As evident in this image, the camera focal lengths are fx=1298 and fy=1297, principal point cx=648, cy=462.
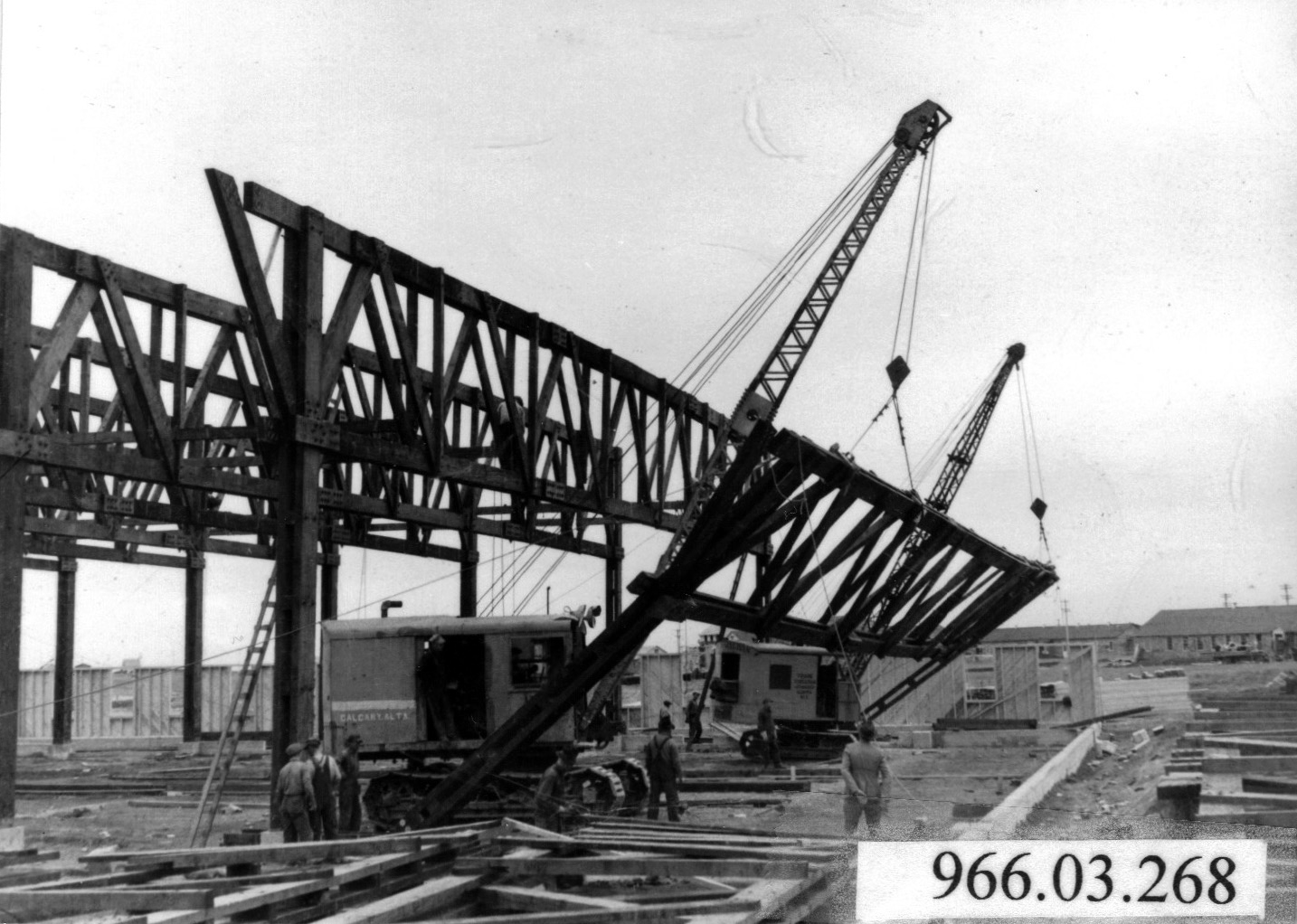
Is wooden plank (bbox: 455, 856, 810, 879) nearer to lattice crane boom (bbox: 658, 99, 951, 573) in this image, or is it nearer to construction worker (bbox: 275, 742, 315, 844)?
construction worker (bbox: 275, 742, 315, 844)

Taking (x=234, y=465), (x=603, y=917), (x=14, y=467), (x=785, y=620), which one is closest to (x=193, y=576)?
(x=234, y=465)

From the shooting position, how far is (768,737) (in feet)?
87.6

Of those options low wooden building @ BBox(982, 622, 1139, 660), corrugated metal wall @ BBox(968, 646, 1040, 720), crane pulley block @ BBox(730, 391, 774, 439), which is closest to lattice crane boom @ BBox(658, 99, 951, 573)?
crane pulley block @ BBox(730, 391, 774, 439)

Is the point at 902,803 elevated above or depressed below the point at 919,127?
below

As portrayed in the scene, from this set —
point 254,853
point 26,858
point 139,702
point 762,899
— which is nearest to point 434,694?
point 26,858

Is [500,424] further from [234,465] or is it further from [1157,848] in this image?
[1157,848]

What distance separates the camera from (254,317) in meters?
15.2

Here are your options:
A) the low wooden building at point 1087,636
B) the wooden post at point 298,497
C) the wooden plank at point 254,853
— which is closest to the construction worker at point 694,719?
the wooden post at point 298,497

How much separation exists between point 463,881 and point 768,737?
18013 mm

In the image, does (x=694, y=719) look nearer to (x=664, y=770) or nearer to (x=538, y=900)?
(x=664, y=770)

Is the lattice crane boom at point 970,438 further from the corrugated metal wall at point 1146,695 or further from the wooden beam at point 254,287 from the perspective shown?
the wooden beam at point 254,287

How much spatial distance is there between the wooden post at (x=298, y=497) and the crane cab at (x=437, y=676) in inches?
80.8

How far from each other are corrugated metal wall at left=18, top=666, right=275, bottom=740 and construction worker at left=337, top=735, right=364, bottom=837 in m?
31.6

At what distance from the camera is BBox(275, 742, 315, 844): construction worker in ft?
44.3
